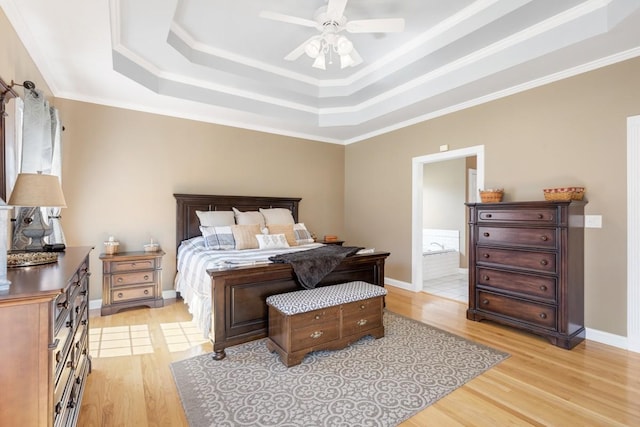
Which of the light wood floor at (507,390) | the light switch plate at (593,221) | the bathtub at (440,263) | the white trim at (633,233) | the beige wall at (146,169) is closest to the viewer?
the light wood floor at (507,390)

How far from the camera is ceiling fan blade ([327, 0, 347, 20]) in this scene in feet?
7.52

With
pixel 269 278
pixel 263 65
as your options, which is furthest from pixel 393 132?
pixel 269 278

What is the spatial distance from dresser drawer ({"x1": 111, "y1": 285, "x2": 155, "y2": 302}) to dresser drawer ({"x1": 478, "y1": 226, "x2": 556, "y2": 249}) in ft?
12.9

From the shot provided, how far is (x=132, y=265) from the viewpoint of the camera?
144 inches

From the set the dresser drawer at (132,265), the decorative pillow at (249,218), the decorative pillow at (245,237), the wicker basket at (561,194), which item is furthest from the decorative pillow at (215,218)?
the wicker basket at (561,194)

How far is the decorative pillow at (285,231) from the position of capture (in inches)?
165

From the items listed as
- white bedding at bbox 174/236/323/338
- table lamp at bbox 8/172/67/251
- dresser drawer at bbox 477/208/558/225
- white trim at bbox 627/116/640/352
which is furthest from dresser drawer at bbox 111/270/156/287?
white trim at bbox 627/116/640/352

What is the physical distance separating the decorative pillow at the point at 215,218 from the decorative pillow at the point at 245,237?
15.3 inches

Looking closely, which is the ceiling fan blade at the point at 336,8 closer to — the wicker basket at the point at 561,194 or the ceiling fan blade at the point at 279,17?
the ceiling fan blade at the point at 279,17

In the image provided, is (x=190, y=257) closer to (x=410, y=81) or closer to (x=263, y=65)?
(x=263, y=65)

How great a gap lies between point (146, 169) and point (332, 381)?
3.59 metres

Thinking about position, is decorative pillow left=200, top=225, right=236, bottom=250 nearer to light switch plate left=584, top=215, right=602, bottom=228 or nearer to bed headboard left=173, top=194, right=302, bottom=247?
bed headboard left=173, top=194, right=302, bottom=247

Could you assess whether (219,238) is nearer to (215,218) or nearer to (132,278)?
(215,218)

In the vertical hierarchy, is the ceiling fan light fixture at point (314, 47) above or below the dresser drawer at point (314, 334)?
above
